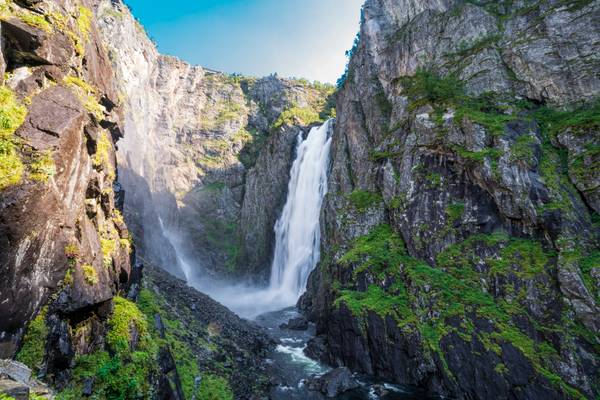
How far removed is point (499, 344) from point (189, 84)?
262 feet

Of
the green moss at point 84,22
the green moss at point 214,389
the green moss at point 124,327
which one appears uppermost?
the green moss at point 84,22

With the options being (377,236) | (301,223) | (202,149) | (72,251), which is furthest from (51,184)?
(202,149)

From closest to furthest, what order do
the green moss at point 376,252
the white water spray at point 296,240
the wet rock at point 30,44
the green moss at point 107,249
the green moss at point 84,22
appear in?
1. the wet rock at point 30,44
2. the green moss at point 107,249
3. the green moss at point 84,22
4. the green moss at point 376,252
5. the white water spray at point 296,240

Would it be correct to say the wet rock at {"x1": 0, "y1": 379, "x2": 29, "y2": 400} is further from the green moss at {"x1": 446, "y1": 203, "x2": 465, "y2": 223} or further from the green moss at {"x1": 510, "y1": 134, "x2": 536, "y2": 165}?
the green moss at {"x1": 510, "y1": 134, "x2": 536, "y2": 165}

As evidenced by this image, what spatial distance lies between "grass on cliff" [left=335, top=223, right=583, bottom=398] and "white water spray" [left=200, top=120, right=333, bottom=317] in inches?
678

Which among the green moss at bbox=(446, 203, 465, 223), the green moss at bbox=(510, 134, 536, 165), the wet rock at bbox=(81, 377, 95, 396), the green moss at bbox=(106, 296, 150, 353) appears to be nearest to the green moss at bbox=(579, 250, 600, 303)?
the green moss at bbox=(510, 134, 536, 165)

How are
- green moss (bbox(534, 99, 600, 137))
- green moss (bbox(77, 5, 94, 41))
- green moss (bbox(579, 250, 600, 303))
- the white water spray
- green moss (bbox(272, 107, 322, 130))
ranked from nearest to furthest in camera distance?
green moss (bbox(579, 250, 600, 303)) < green moss (bbox(77, 5, 94, 41)) < green moss (bbox(534, 99, 600, 137)) < the white water spray < green moss (bbox(272, 107, 322, 130))

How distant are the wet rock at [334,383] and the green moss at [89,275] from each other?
492 inches

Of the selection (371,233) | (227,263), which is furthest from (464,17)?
(227,263)

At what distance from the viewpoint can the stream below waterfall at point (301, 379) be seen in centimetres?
1680

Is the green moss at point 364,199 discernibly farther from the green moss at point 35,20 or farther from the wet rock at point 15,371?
the wet rock at point 15,371

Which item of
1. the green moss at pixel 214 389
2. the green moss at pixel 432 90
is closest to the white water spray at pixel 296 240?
the green moss at pixel 432 90

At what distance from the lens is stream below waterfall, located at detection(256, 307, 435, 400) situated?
16797mm

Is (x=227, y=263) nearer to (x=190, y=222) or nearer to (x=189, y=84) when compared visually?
(x=190, y=222)
